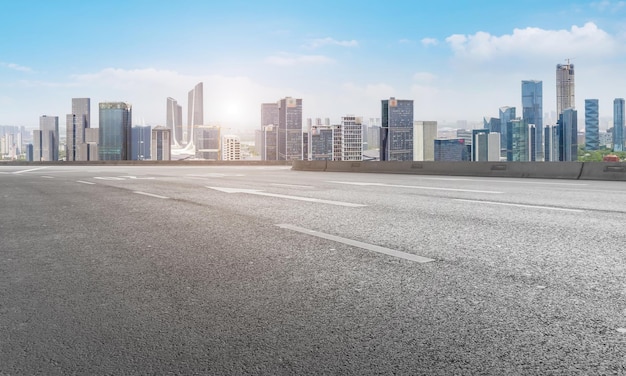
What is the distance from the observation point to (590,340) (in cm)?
244

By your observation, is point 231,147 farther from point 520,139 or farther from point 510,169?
point 510,169

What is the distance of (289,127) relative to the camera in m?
176

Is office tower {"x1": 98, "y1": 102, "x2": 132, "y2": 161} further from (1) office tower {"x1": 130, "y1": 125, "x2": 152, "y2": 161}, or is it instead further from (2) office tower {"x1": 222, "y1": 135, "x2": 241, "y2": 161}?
(1) office tower {"x1": 130, "y1": 125, "x2": 152, "y2": 161}

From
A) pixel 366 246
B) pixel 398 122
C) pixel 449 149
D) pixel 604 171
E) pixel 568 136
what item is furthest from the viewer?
pixel 398 122

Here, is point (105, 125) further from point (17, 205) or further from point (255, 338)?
point (255, 338)

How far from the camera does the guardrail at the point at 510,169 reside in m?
17.1

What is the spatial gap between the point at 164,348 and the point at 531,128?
520 ft

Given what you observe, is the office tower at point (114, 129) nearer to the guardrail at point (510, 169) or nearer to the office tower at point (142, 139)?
the office tower at point (142, 139)

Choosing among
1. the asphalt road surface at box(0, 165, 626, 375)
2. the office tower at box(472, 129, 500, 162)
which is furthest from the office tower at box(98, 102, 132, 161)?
the asphalt road surface at box(0, 165, 626, 375)

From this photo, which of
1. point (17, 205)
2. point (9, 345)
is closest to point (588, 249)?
point (9, 345)

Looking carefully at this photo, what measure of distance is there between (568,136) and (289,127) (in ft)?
294

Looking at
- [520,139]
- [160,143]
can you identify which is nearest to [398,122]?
[520,139]

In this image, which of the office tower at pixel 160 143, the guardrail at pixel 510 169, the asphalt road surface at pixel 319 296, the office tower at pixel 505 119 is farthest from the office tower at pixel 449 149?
the office tower at pixel 160 143

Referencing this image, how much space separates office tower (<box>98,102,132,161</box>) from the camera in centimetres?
12350
